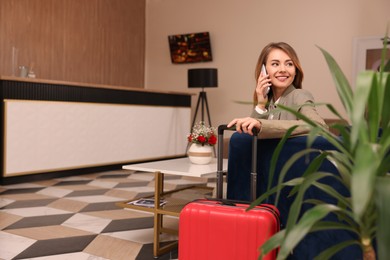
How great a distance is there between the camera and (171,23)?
7.16m

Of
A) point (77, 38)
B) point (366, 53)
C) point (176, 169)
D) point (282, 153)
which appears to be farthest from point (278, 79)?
point (77, 38)

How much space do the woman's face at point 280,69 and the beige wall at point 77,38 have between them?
434cm

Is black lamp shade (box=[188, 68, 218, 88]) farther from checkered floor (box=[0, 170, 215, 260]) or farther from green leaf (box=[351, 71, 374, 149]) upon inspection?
green leaf (box=[351, 71, 374, 149])

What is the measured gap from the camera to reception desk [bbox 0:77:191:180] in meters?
4.15

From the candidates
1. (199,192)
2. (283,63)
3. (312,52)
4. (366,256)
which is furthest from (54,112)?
(366,256)

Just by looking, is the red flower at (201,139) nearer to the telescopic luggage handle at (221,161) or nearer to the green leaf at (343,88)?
the telescopic luggage handle at (221,161)

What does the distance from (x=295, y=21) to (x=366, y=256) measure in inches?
217

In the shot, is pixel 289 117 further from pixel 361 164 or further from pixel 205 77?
pixel 205 77

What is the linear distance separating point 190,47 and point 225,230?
5.89 metres

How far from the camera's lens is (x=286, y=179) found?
58.8 inches

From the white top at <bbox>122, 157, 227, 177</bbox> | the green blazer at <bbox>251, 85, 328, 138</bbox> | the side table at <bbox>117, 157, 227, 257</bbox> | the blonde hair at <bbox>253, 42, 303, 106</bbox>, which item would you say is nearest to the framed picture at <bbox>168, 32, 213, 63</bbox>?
the white top at <bbox>122, 157, 227, 177</bbox>

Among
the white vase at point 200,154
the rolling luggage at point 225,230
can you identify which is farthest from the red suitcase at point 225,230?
the white vase at point 200,154

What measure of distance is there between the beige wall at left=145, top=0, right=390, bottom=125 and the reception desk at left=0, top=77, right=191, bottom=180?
927 millimetres

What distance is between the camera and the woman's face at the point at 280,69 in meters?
1.90
